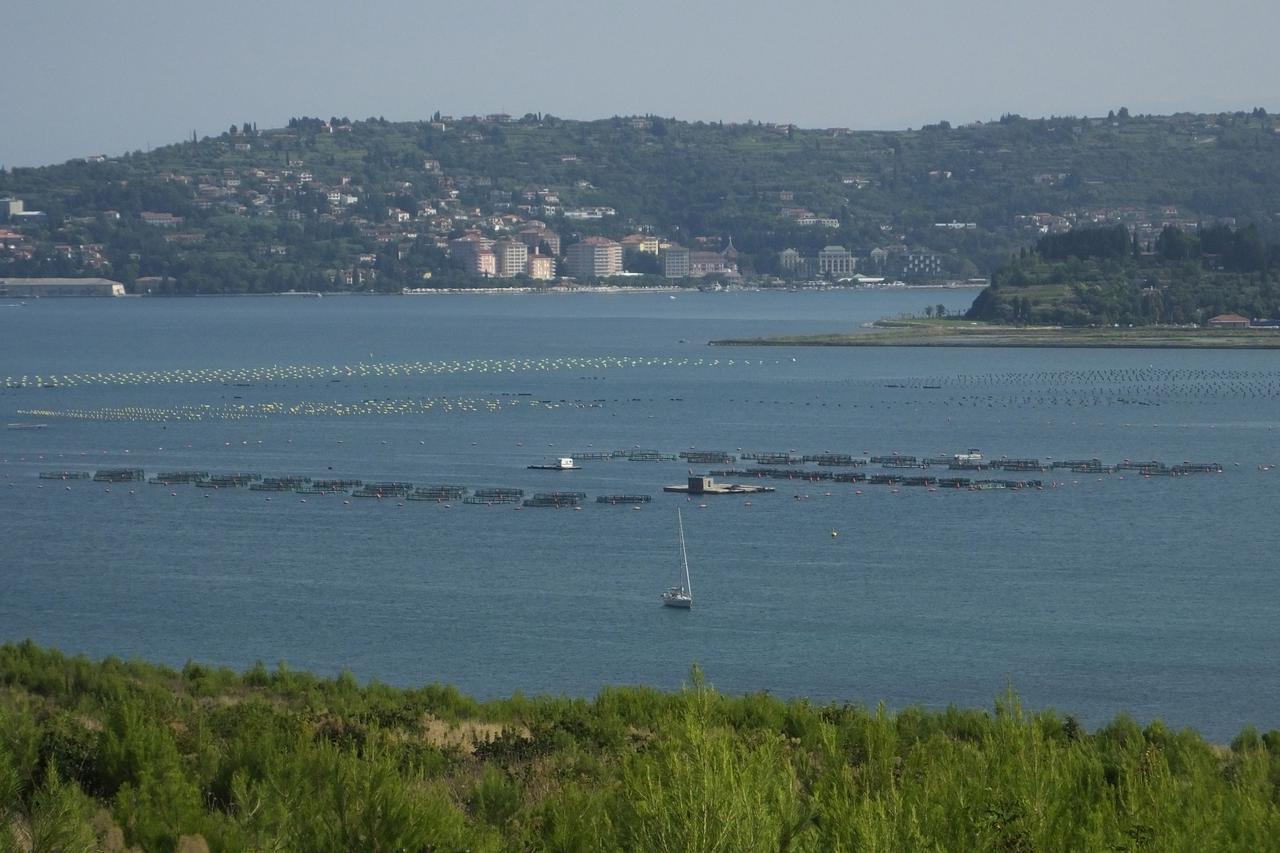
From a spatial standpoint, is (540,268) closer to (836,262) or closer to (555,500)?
(836,262)

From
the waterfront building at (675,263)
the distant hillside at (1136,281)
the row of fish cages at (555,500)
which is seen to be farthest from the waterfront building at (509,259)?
the row of fish cages at (555,500)

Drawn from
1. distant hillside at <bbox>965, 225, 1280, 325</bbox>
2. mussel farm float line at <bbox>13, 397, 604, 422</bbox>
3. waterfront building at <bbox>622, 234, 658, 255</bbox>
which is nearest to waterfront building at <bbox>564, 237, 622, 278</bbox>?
waterfront building at <bbox>622, 234, 658, 255</bbox>

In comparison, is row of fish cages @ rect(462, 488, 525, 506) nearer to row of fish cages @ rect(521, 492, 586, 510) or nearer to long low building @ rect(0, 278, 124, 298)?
row of fish cages @ rect(521, 492, 586, 510)

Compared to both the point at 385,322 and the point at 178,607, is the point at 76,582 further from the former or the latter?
the point at 385,322

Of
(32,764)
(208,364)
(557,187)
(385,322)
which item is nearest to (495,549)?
(32,764)

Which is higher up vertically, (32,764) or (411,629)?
(32,764)

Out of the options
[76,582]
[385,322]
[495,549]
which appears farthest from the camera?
[385,322]

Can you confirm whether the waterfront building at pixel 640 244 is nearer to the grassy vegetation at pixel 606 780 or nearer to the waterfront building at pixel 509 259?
the waterfront building at pixel 509 259
